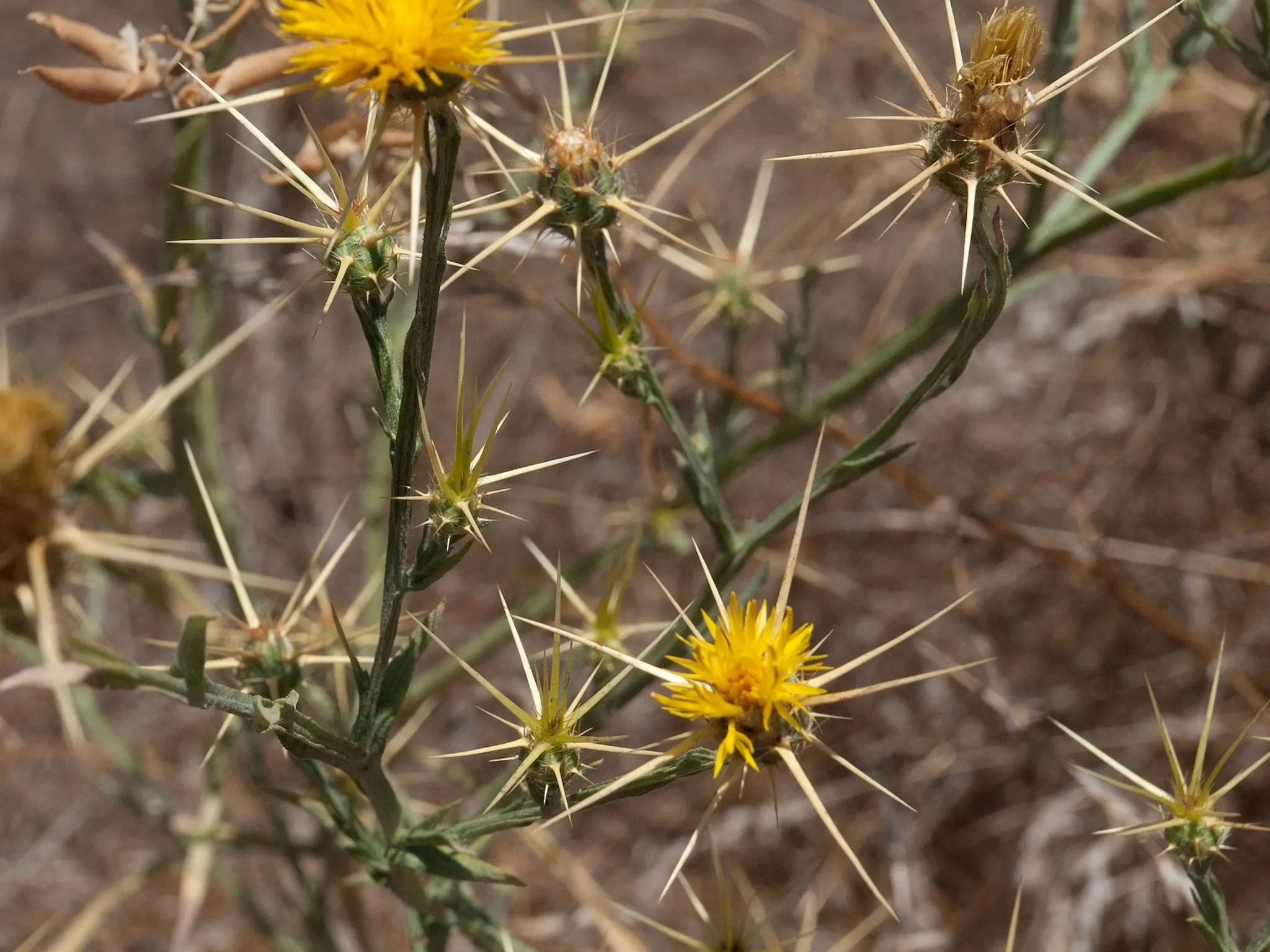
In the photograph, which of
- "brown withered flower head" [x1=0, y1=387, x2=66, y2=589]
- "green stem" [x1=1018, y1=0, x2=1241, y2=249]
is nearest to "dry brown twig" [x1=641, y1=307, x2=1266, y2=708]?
"green stem" [x1=1018, y1=0, x2=1241, y2=249]

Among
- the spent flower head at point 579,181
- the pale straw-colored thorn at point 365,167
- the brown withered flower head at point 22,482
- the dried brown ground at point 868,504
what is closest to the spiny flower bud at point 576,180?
the spent flower head at point 579,181

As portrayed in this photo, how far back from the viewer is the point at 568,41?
228cm

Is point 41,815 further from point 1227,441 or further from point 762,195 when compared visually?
point 1227,441

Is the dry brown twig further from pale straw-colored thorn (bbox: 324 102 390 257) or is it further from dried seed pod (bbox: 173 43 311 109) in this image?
pale straw-colored thorn (bbox: 324 102 390 257)

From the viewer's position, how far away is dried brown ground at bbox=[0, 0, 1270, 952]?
2010mm

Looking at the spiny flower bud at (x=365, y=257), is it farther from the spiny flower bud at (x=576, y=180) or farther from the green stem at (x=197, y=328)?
the green stem at (x=197, y=328)

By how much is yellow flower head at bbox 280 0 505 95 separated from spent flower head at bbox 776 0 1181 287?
0.78 ft

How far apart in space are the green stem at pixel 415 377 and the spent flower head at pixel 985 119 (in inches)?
9.6

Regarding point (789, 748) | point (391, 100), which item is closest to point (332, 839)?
point (789, 748)

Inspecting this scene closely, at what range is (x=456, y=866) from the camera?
0.85m

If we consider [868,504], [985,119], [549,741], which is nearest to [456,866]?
[549,741]

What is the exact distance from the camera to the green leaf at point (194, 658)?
2.41 ft

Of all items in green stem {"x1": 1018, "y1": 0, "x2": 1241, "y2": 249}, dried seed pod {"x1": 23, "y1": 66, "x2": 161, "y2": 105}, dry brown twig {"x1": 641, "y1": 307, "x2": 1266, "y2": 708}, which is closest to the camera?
dried seed pod {"x1": 23, "y1": 66, "x2": 161, "y2": 105}

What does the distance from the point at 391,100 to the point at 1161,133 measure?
235 cm
